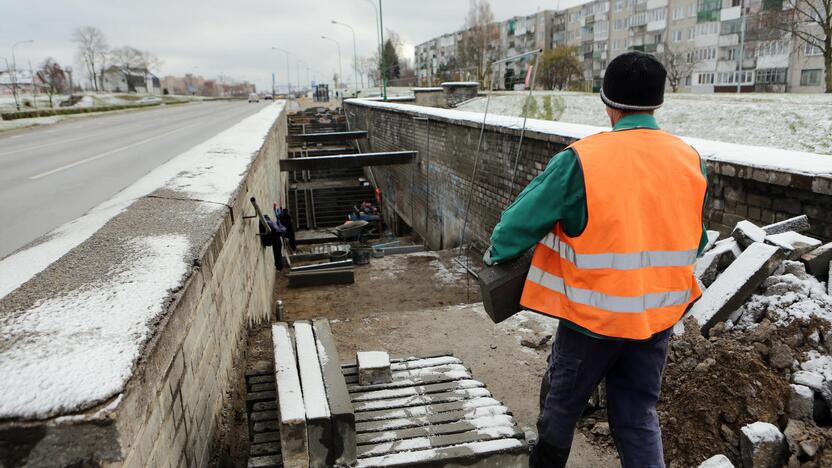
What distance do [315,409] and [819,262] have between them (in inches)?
141

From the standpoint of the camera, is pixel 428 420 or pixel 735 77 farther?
pixel 735 77

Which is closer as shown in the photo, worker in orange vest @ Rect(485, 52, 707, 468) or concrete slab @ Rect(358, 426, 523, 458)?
worker in orange vest @ Rect(485, 52, 707, 468)

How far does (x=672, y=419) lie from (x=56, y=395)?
313cm

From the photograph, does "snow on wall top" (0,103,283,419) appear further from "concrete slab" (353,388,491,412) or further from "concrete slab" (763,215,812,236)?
"concrete slab" (763,215,812,236)

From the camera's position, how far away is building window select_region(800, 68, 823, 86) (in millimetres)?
37219

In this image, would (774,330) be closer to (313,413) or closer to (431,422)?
(431,422)

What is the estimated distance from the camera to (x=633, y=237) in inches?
82.9

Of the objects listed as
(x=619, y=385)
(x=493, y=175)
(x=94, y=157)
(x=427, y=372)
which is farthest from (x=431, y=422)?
(x=94, y=157)

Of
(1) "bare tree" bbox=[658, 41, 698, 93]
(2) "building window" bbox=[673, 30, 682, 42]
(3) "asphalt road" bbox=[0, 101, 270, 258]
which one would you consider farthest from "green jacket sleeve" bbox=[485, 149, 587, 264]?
(2) "building window" bbox=[673, 30, 682, 42]

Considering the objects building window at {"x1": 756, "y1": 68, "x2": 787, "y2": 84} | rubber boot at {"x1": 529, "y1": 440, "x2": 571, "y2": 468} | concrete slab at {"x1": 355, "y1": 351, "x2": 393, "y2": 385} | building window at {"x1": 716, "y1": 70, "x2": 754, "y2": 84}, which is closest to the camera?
rubber boot at {"x1": 529, "y1": 440, "x2": 571, "y2": 468}

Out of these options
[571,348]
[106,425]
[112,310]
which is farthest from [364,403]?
[106,425]

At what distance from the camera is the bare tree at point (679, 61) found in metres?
43.2

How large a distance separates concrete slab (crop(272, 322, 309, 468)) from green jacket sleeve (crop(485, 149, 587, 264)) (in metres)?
1.14

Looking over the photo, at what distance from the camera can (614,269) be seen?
6.98ft
